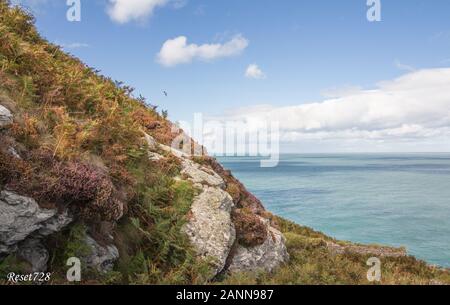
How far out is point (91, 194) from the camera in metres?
7.96

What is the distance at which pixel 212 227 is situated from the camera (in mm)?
10648

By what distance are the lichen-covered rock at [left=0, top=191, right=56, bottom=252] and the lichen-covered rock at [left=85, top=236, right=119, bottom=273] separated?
131cm

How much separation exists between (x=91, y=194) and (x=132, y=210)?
2.16 metres

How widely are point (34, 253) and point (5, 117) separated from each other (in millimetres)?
3211

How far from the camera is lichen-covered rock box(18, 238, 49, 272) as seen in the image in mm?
7176

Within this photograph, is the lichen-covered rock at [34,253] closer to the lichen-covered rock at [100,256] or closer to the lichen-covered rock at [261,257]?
the lichen-covered rock at [100,256]

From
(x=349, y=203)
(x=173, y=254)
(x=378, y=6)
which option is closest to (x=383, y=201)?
(x=349, y=203)

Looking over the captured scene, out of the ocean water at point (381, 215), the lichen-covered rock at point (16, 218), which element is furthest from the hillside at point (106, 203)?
the ocean water at point (381, 215)

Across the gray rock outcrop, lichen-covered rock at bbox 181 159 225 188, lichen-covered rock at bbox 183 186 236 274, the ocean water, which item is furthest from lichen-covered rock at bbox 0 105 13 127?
the ocean water

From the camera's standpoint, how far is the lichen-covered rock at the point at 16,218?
6.73 metres

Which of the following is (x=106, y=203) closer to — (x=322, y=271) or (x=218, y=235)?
(x=218, y=235)

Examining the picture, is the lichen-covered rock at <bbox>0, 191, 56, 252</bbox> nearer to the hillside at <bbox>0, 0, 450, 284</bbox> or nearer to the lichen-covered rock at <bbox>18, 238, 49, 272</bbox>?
the hillside at <bbox>0, 0, 450, 284</bbox>

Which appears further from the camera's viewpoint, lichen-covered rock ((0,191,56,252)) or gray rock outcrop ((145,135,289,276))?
gray rock outcrop ((145,135,289,276))
